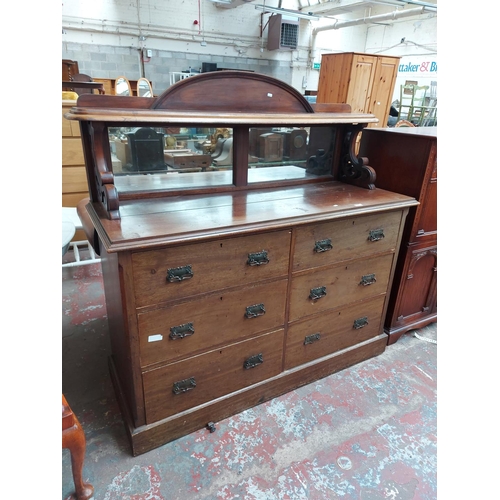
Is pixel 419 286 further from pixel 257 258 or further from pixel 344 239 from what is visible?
pixel 257 258

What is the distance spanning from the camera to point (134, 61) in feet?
24.2

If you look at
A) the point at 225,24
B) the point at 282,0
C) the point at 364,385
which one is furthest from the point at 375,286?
the point at 282,0

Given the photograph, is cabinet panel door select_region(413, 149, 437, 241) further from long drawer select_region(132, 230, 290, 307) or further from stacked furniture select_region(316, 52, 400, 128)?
stacked furniture select_region(316, 52, 400, 128)

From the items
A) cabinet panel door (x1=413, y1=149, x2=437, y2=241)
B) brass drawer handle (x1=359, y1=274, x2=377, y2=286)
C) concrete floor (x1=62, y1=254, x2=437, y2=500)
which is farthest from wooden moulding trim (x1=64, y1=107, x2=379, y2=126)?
concrete floor (x1=62, y1=254, x2=437, y2=500)

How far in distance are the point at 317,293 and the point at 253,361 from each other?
1.46 ft

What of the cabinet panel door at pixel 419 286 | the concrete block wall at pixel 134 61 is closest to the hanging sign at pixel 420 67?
the concrete block wall at pixel 134 61

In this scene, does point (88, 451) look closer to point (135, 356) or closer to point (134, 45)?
point (135, 356)

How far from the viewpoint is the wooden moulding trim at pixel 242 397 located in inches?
59.6

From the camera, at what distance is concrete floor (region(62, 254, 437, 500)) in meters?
1.41

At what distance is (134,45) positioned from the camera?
7254 millimetres

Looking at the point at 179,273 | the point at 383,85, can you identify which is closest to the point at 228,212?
the point at 179,273

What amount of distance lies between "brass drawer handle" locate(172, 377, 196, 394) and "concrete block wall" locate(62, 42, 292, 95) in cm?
678

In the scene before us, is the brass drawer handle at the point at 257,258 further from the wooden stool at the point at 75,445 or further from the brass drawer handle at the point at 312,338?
the wooden stool at the point at 75,445

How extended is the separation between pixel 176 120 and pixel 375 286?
134 cm
